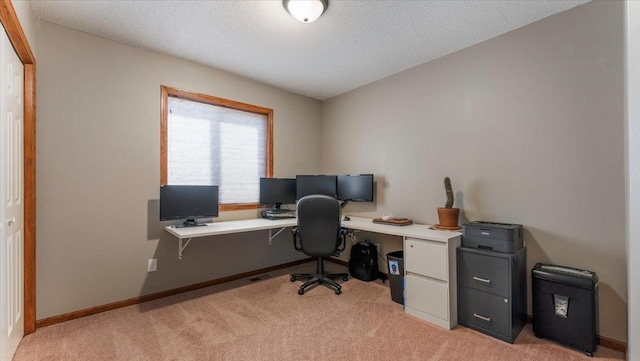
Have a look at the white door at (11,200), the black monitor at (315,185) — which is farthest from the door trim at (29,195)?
the black monitor at (315,185)

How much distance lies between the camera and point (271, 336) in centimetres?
214

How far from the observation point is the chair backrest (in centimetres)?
289

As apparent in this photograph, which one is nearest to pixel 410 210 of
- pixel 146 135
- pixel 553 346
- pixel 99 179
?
pixel 553 346

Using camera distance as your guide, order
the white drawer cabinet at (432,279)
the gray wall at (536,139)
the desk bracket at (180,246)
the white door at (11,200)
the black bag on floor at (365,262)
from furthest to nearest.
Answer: the black bag on floor at (365,262)
the desk bracket at (180,246)
the white drawer cabinet at (432,279)
the gray wall at (536,139)
the white door at (11,200)

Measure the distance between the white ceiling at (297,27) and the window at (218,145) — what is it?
51 cm

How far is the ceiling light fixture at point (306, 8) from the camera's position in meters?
2.01

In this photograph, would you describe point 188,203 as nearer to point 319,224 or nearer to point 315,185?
point 319,224

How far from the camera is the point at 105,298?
8.41 ft

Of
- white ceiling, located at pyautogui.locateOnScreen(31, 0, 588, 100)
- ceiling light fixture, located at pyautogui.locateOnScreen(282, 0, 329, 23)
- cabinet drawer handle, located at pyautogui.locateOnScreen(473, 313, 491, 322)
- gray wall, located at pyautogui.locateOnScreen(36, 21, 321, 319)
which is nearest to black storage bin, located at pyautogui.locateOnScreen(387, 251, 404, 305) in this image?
cabinet drawer handle, located at pyautogui.locateOnScreen(473, 313, 491, 322)

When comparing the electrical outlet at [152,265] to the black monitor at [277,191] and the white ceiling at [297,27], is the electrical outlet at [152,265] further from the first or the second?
the white ceiling at [297,27]

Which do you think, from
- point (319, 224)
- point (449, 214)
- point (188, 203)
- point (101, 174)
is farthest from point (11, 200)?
point (449, 214)

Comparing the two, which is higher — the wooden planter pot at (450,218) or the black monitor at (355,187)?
the black monitor at (355,187)

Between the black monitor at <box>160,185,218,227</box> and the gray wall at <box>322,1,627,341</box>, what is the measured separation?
216 cm

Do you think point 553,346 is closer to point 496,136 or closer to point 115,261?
point 496,136
